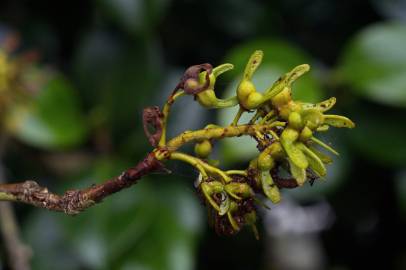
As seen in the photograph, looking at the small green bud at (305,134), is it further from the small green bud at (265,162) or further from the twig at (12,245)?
the twig at (12,245)

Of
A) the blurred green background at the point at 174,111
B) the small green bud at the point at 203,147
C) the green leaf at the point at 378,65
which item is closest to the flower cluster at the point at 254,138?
the small green bud at the point at 203,147

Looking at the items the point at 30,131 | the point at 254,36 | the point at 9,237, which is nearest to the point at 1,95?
the point at 30,131

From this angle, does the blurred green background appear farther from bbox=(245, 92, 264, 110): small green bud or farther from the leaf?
bbox=(245, 92, 264, 110): small green bud

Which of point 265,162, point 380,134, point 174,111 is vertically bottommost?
point 265,162

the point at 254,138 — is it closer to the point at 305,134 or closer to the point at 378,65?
the point at 305,134

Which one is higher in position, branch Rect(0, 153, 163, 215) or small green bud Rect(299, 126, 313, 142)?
branch Rect(0, 153, 163, 215)

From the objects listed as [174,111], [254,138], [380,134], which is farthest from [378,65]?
[254,138]

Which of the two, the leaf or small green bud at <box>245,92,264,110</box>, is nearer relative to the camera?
small green bud at <box>245,92,264,110</box>

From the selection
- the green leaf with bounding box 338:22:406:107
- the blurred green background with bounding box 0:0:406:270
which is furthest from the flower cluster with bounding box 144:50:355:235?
the green leaf with bounding box 338:22:406:107

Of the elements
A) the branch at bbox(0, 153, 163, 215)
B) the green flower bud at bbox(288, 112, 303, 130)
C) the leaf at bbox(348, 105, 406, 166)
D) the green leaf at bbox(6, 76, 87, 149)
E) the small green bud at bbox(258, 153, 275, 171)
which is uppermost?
the green leaf at bbox(6, 76, 87, 149)
